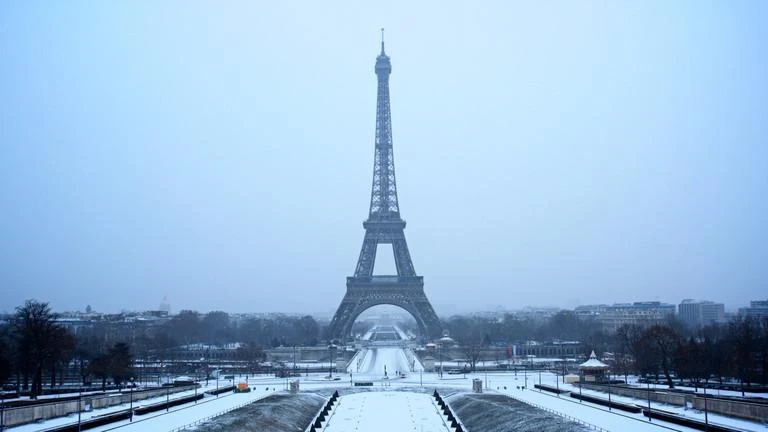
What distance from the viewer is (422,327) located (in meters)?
109

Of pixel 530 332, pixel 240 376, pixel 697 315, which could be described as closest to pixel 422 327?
pixel 530 332

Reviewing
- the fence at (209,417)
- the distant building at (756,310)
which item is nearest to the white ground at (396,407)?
the fence at (209,417)

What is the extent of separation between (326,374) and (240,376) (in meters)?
7.61

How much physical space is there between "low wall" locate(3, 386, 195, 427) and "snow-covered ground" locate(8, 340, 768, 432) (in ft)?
2.08

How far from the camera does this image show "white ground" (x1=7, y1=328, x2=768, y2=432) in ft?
116

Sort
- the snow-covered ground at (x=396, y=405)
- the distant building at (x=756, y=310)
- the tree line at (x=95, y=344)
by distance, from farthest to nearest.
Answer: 1. the distant building at (x=756, y=310)
2. the tree line at (x=95, y=344)
3. the snow-covered ground at (x=396, y=405)

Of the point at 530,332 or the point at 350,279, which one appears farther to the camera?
the point at 530,332

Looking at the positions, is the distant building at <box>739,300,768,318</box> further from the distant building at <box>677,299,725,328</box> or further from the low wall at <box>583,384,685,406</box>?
the low wall at <box>583,384,685,406</box>

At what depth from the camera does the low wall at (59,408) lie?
114 feet

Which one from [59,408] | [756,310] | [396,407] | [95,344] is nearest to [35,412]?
[59,408]

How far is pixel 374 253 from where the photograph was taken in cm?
10475

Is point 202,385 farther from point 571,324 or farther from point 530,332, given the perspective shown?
point 571,324

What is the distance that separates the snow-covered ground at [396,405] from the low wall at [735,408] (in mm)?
666

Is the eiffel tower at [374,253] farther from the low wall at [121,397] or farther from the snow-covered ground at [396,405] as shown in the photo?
the low wall at [121,397]
